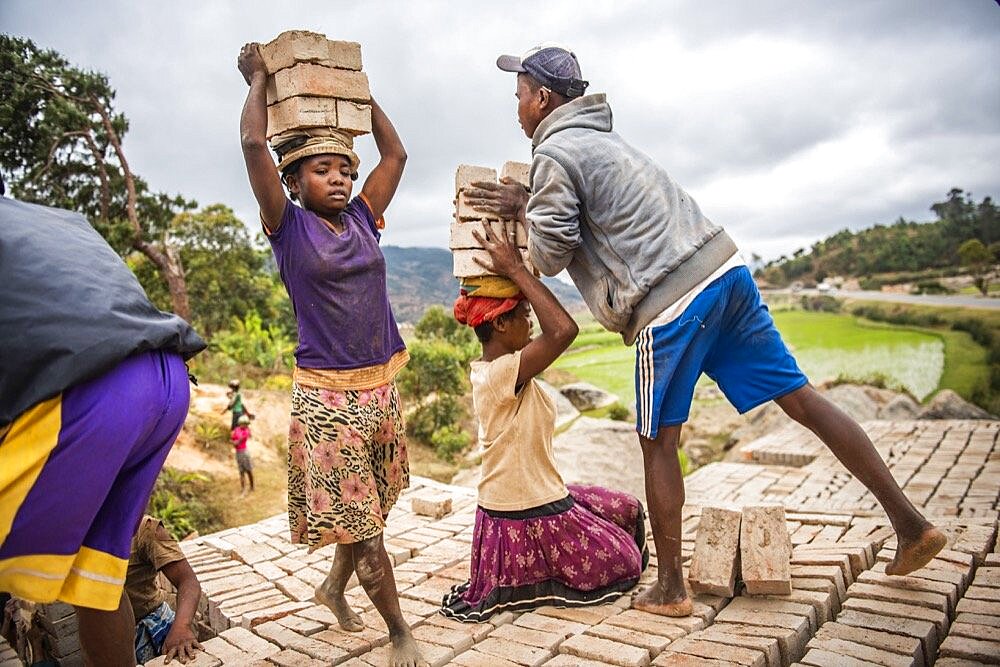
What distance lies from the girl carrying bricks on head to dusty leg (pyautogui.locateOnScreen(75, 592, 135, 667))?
2.39 ft

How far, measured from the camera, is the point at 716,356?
288cm

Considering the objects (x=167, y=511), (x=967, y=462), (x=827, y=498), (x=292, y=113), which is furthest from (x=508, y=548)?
(x=167, y=511)

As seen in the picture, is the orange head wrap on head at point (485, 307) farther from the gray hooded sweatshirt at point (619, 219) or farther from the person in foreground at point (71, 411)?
the person in foreground at point (71, 411)

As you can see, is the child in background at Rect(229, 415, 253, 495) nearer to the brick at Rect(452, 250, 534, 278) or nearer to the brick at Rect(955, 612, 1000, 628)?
the brick at Rect(452, 250, 534, 278)

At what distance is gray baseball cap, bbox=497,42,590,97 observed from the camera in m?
2.81

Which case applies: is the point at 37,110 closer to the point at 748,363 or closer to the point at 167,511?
the point at 167,511

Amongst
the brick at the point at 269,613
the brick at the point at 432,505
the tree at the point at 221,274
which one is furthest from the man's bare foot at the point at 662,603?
the tree at the point at 221,274

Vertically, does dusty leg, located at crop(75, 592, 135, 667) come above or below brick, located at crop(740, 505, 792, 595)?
above

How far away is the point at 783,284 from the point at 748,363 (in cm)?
1898

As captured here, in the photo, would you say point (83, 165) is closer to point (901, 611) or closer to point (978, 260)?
point (901, 611)

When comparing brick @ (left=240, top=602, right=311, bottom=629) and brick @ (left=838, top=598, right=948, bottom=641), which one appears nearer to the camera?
brick @ (left=838, top=598, right=948, bottom=641)

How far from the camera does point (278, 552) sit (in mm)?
4062

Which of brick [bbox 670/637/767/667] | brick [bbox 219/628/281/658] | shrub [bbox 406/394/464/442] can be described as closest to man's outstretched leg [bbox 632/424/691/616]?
brick [bbox 670/637/767/667]

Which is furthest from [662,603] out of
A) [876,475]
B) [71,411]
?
[71,411]
